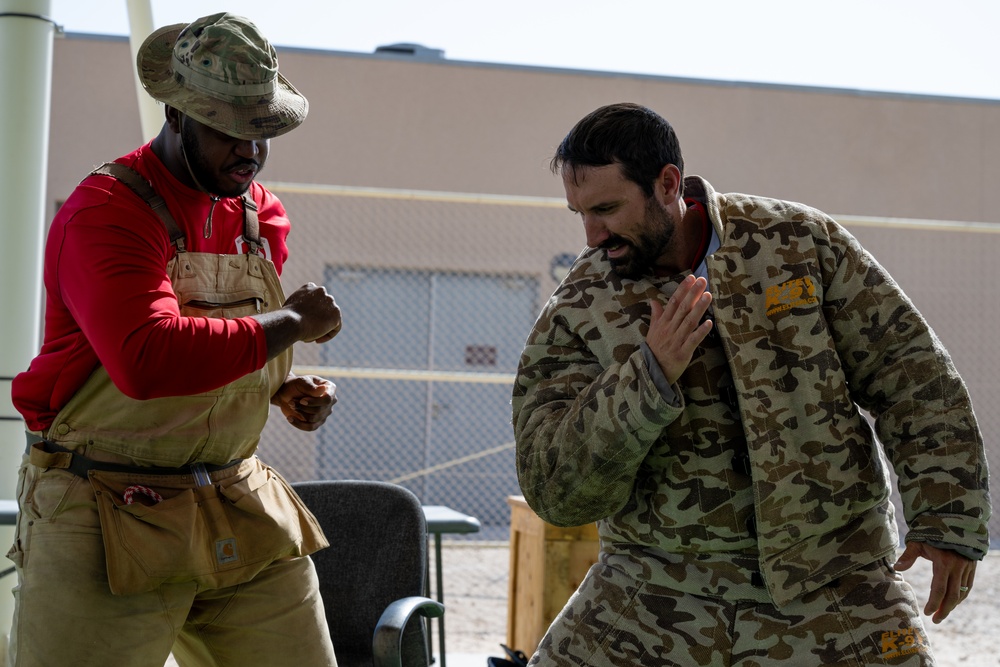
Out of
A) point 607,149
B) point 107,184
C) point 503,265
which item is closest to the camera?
point 107,184

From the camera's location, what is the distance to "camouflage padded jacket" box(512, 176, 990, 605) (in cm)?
201

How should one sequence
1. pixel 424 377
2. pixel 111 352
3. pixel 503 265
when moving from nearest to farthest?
1. pixel 111 352
2. pixel 424 377
3. pixel 503 265

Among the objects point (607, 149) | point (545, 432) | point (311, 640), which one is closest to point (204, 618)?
point (311, 640)

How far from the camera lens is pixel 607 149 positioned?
2.17 m

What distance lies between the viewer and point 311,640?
2312 millimetres

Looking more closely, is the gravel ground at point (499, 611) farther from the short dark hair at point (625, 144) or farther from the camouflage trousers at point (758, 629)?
the short dark hair at point (625, 144)

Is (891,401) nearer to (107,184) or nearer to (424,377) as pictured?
(107,184)

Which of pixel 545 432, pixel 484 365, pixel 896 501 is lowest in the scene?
pixel 896 501

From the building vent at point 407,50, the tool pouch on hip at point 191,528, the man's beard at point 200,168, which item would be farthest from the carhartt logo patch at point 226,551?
the building vent at point 407,50

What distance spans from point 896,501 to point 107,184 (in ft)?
31.6

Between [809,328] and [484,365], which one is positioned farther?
[484,365]

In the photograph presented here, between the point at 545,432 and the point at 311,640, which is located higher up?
the point at 545,432

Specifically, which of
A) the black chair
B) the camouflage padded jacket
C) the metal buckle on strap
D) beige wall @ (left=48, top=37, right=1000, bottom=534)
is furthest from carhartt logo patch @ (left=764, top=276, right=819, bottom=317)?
beige wall @ (left=48, top=37, right=1000, bottom=534)

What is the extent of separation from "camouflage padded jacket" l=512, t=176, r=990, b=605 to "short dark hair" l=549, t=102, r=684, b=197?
17 cm
